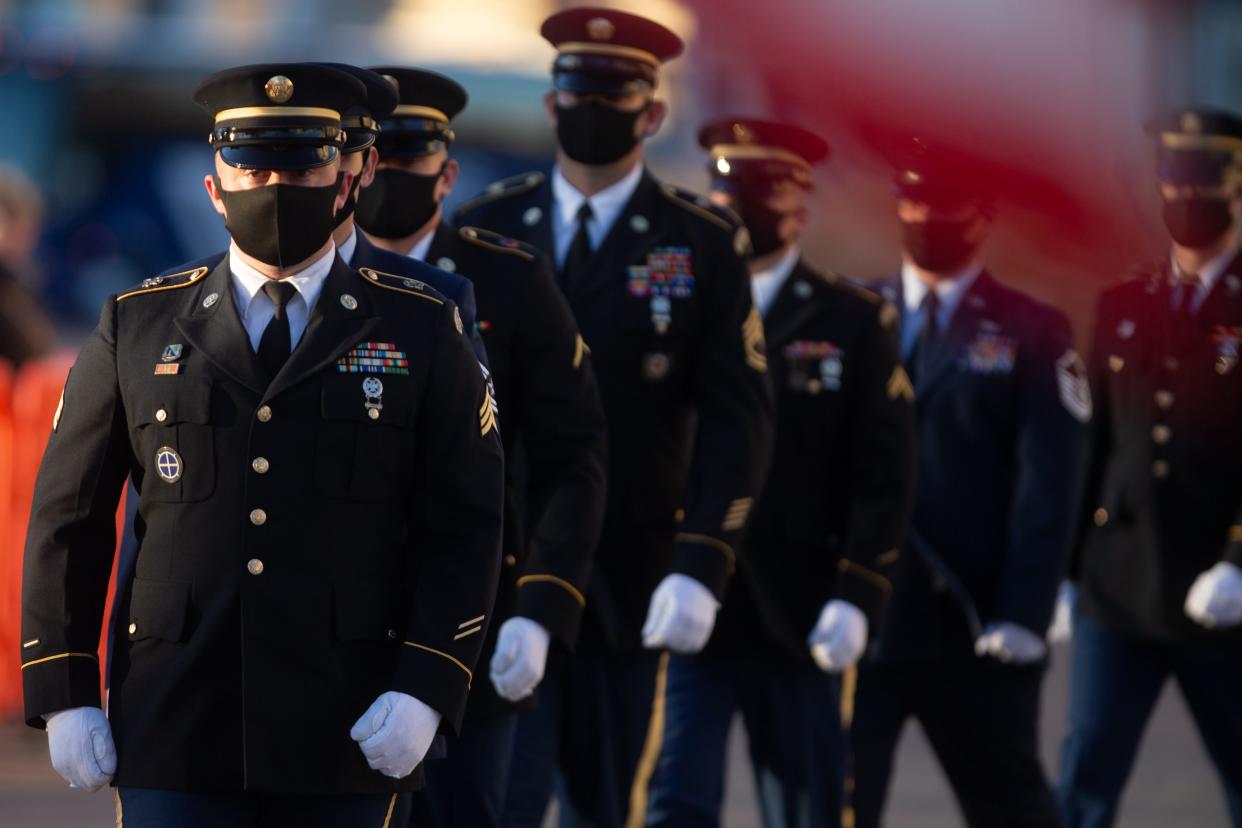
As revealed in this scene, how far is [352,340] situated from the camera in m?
3.67

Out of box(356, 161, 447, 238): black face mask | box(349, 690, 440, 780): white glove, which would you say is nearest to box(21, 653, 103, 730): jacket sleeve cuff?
box(349, 690, 440, 780): white glove

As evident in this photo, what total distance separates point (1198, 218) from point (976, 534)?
1060 millimetres

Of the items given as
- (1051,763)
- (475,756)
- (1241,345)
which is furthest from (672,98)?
(475,756)

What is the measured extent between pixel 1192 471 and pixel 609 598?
1857mm

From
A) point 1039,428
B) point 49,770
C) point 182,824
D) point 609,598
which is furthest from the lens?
point 49,770

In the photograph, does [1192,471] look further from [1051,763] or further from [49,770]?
[49,770]

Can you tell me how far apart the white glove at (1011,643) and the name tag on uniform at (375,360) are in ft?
9.27

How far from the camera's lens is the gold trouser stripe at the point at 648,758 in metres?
5.49

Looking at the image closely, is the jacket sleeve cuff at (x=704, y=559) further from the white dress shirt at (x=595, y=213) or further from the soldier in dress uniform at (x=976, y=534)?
the soldier in dress uniform at (x=976, y=534)

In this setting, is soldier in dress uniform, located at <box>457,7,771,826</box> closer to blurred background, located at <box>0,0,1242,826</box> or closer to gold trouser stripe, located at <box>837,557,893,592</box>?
blurred background, located at <box>0,0,1242,826</box>

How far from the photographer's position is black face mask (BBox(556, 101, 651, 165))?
5578 millimetres

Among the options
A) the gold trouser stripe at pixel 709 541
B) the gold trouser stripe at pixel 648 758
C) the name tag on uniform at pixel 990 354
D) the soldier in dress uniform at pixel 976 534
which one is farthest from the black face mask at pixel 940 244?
the gold trouser stripe at pixel 648 758

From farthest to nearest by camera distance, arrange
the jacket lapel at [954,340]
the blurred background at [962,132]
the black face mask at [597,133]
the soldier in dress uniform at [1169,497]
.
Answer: the jacket lapel at [954,340] < the soldier in dress uniform at [1169,497] < the black face mask at [597,133] < the blurred background at [962,132]

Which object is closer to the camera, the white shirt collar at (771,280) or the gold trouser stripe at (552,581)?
the gold trouser stripe at (552,581)
